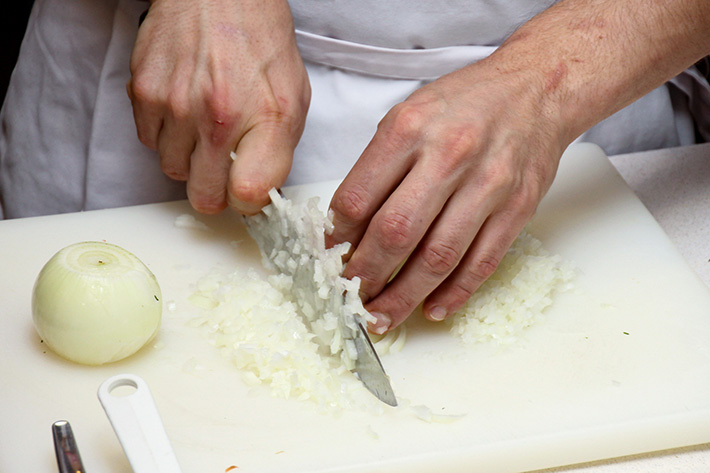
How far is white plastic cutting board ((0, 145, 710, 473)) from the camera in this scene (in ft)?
3.70

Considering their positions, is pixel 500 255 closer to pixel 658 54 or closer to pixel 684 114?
pixel 658 54

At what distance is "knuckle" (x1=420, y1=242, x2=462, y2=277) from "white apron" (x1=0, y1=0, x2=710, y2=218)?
58 cm

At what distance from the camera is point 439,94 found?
130 cm

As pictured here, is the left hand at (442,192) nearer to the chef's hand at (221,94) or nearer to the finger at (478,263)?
the finger at (478,263)

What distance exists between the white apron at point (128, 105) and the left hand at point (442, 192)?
0.41 m

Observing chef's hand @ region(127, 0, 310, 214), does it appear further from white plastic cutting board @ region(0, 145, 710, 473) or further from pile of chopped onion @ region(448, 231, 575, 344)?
pile of chopped onion @ region(448, 231, 575, 344)

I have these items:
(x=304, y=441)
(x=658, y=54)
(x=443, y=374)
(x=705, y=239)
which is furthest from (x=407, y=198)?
(x=705, y=239)

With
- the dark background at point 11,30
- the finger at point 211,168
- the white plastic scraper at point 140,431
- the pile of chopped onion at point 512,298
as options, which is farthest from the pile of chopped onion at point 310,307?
the dark background at point 11,30

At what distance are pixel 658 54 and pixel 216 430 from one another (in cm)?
101

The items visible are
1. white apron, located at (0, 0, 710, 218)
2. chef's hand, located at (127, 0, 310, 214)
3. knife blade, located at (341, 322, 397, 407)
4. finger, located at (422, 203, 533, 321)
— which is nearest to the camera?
knife blade, located at (341, 322, 397, 407)

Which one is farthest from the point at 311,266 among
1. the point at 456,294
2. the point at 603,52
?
the point at 603,52

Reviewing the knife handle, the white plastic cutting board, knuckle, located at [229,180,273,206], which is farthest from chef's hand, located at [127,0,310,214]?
the knife handle

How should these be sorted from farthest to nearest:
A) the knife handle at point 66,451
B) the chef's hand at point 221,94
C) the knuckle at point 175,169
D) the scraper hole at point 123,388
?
the knuckle at point 175,169 < the chef's hand at point 221,94 < the scraper hole at point 123,388 < the knife handle at point 66,451

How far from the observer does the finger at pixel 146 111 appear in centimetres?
146
